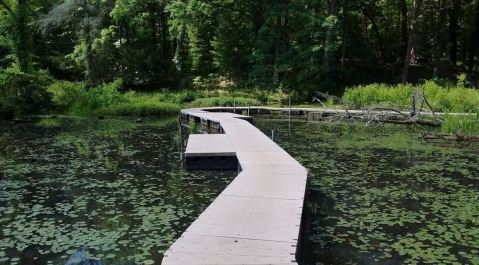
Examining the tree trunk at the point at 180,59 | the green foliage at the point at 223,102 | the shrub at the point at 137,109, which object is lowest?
the shrub at the point at 137,109

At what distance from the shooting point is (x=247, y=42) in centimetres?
3288

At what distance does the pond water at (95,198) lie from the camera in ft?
19.2

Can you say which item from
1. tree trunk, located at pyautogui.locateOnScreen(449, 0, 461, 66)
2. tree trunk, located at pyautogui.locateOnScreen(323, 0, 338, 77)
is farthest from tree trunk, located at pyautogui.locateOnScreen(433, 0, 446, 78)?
tree trunk, located at pyautogui.locateOnScreen(323, 0, 338, 77)

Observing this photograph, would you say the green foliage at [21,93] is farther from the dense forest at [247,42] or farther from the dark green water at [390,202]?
the dark green water at [390,202]

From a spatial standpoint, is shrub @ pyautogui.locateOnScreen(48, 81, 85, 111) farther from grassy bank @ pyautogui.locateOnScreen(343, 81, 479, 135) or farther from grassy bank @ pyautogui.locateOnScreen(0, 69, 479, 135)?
grassy bank @ pyautogui.locateOnScreen(343, 81, 479, 135)

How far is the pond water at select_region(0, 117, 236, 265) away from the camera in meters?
5.86

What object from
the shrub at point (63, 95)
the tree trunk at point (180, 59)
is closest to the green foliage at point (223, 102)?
the shrub at point (63, 95)

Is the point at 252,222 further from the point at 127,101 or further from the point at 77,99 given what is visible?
the point at 127,101

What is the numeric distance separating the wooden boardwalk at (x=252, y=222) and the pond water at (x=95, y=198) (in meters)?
0.73

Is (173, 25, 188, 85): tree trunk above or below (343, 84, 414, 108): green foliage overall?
above

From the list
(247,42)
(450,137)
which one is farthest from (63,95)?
(450,137)

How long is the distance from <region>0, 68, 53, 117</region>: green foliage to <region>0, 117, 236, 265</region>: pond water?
5997 mm

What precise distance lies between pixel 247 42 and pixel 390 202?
2608 cm

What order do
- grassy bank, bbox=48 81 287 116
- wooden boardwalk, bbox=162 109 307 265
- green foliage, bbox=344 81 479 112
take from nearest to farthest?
wooden boardwalk, bbox=162 109 307 265 → green foliage, bbox=344 81 479 112 → grassy bank, bbox=48 81 287 116
